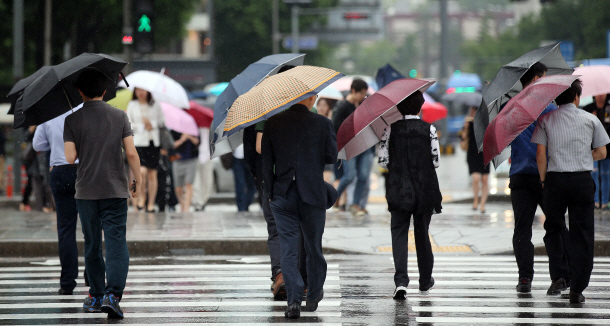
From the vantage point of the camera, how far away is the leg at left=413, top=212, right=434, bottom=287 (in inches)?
277

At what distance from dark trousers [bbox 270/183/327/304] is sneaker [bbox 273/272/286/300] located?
0.56 m

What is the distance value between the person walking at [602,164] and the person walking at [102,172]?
26.0 ft

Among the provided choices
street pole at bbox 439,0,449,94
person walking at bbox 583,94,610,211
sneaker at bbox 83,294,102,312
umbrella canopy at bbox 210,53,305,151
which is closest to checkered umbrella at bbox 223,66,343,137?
umbrella canopy at bbox 210,53,305,151

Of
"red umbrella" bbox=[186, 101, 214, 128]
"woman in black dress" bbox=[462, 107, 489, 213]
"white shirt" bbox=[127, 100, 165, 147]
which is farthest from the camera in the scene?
"red umbrella" bbox=[186, 101, 214, 128]

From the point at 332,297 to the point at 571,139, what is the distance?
2.37 metres

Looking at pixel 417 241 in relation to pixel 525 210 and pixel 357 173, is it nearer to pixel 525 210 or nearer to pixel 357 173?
pixel 525 210

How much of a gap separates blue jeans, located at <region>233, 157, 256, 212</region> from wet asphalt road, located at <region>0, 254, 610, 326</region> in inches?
174

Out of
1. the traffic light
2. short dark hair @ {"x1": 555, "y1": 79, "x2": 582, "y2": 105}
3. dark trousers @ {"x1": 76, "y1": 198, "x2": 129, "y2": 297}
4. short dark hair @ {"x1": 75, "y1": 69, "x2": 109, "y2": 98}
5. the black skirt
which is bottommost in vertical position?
the black skirt

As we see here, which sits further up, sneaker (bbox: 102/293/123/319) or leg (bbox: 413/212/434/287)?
leg (bbox: 413/212/434/287)

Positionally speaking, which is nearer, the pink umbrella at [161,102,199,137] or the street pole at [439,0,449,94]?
the pink umbrella at [161,102,199,137]

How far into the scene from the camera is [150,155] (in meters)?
12.9

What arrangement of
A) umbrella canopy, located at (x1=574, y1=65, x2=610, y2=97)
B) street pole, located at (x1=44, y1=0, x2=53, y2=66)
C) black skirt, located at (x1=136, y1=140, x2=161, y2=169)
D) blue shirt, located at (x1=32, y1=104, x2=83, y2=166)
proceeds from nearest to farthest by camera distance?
1. blue shirt, located at (x1=32, y1=104, x2=83, y2=166)
2. umbrella canopy, located at (x1=574, y1=65, x2=610, y2=97)
3. black skirt, located at (x1=136, y1=140, x2=161, y2=169)
4. street pole, located at (x1=44, y1=0, x2=53, y2=66)

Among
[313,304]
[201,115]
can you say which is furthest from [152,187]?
[313,304]

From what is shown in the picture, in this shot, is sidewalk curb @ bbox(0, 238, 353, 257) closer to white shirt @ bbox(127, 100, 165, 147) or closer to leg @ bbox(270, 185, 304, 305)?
white shirt @ bbox(127, 100, 165, 147)
